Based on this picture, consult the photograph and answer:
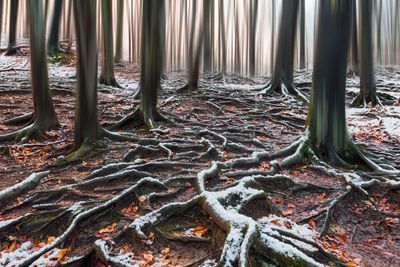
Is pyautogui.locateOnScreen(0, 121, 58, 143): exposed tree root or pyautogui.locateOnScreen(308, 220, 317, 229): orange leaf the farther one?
pyautogui.locateOnScreen(0, 121, 58, 143): exposed tree root

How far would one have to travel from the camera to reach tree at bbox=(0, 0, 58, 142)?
22.3 feet

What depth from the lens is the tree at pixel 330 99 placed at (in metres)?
5.73

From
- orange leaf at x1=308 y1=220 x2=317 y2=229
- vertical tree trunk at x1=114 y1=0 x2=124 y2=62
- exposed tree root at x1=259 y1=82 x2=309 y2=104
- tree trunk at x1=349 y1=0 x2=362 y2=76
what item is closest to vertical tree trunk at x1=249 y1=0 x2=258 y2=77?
tree trunk at x1=349 y1=0 x2=362 y2=76

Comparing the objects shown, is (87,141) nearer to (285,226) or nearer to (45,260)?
(45,260)

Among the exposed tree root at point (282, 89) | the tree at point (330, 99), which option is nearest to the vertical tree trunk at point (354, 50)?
the exposed tree root at point (282, 89)

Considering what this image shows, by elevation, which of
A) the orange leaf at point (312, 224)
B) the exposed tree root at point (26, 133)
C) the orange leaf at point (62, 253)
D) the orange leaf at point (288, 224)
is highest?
the exposed tree root at point (26, 133)

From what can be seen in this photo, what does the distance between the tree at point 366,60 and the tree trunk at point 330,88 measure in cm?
514

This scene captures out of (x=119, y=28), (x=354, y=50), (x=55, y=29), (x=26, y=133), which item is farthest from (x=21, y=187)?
(x=354, y=50)

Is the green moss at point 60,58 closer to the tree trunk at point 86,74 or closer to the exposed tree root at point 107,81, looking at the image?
the exposed tree root at point 107,81

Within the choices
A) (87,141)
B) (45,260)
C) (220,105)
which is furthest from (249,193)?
(220,105)

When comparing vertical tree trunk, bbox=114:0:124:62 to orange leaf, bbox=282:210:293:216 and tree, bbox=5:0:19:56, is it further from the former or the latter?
orange leaf, bbox=282:210:293:216

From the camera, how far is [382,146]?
23.6 ft

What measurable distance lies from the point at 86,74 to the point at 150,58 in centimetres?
194

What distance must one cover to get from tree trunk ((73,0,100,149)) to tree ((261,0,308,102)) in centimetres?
714
